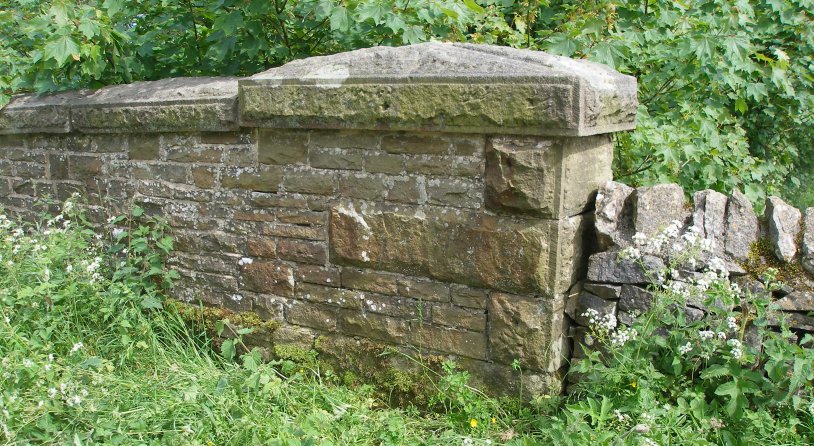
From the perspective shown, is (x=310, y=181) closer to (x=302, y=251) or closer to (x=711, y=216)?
(x=302, y=251)

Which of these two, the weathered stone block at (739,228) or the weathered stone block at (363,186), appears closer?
the weathered stone block at (739,228)

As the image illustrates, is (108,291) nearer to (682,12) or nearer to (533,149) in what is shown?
(533,149)

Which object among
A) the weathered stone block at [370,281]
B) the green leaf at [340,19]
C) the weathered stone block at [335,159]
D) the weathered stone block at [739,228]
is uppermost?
the green leaf at [340,19]

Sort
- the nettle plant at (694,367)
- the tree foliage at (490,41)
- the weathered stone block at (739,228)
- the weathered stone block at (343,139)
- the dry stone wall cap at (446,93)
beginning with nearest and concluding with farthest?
1. the nettle plant at (694,367)
2. the dry stone wall cap at (446,93)
3. the weathered stone block at (739,228)
4. the weathered stone block at (343,139)
5. the tree foliage at (490,41)

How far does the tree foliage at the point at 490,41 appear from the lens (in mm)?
4309

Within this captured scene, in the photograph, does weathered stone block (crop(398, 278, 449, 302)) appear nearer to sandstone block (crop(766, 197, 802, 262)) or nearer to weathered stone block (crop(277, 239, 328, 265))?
weathered stone block (crop(277, 239, 328, 265))

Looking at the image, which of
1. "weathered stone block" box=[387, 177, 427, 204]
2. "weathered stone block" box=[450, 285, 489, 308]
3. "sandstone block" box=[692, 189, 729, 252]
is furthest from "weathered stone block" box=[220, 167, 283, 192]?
"sandstone block" box=[692, 189, 729, 252]

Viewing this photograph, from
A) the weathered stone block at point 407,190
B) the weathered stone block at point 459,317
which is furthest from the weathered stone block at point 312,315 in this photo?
the weathered stone block at point 407,190

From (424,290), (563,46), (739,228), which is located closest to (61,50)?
(424,290)

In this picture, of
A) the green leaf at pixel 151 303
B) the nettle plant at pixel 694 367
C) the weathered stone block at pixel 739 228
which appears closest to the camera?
the nettle plant at pixel 694 367

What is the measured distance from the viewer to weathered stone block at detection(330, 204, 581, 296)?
3012mm

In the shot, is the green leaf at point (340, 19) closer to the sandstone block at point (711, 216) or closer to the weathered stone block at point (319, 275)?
the weathered stone block at point (319, 275)

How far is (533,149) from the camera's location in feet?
9.62

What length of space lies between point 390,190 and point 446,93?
55 cm
